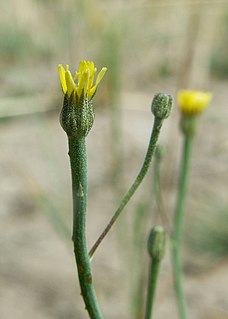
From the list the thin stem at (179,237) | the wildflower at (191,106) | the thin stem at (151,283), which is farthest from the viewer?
the wildflower at (191,106)

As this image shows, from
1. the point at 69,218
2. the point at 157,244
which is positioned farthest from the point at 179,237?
the point at 69,218

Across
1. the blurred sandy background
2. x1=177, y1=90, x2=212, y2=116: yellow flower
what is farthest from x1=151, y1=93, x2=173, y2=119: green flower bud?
the blurred sandy background

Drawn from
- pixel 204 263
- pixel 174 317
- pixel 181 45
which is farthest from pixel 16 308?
pixel 181 45

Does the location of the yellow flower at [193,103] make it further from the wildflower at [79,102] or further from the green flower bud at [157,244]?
the wildflower at [79,102]

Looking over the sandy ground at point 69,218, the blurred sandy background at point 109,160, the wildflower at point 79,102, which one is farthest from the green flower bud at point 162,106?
the sandy ground at point 69,218

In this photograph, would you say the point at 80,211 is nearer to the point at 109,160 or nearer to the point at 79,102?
the point at 79,102

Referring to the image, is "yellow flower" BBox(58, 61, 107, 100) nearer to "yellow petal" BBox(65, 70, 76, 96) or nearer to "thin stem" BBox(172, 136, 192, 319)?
"yellow petal" BBox(65, 70, 76, 96)
